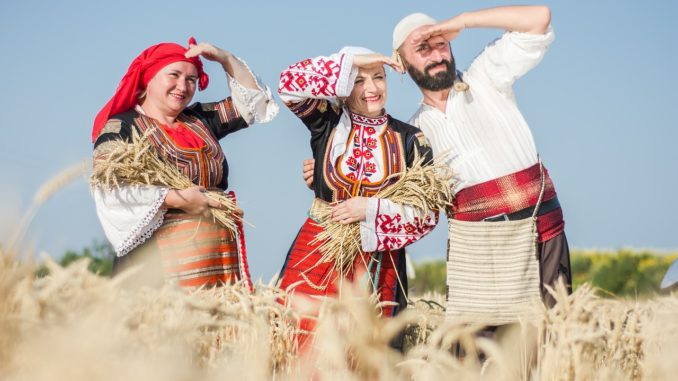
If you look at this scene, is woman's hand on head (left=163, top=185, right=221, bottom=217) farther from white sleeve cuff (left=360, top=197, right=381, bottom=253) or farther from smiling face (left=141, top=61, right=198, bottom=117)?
white sleeve cuff (left=360, top=197, right=381, bottom=253)

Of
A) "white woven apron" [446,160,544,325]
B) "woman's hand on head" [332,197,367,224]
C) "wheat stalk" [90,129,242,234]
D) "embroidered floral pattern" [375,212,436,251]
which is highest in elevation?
"wheat stalk" [90,129,242,234]

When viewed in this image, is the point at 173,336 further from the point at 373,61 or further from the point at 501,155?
the point at 501,155

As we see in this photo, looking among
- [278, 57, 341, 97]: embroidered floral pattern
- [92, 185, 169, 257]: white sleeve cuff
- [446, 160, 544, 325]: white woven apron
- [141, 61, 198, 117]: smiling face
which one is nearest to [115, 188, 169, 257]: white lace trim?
[92, 185, 169, 257]: white sleeve cuff

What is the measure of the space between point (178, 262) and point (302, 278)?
0.70 metres

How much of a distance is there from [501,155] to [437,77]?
0.60m

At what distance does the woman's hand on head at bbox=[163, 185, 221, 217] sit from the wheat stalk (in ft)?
0.13

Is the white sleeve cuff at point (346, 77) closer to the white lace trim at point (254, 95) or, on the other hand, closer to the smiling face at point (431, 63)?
the smiling face at point (431, 63)

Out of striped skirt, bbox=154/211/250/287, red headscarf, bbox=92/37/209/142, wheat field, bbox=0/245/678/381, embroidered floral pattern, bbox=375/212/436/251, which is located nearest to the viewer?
wheat field, bbox=0/245/678/381

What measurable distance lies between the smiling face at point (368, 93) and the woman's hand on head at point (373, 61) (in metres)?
0.06

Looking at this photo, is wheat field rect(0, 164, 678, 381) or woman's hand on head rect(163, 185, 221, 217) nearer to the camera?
wheat field rect(0, 164, 678, 381)

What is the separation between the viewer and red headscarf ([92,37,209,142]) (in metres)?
4.58

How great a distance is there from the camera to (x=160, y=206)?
4.30m

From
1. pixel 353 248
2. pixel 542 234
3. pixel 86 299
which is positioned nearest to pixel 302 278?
pixel 353 248

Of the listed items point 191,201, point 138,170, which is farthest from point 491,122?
point 138,170
